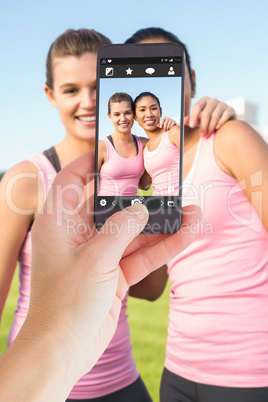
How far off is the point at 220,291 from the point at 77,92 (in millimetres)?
1002

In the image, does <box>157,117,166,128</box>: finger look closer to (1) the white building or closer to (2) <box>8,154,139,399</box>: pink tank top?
(2) <box>8,154,139,399</box>: pink tank top

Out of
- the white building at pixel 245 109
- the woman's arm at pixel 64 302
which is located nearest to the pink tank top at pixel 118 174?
the woman's arm at pixel 64 302

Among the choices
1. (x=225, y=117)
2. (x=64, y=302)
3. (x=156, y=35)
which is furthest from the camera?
(x=156, y=35)

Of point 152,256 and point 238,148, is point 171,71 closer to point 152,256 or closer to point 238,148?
point 238,148

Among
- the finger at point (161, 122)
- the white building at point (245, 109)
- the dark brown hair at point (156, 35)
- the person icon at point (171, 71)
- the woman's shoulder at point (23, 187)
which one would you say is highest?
the white building at point (245, 109)

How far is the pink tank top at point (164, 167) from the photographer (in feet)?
3.99

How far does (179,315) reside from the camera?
Result: 134 cm

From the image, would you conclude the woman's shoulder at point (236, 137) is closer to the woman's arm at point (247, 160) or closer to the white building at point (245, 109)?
the woman's arm at point (247, 160)

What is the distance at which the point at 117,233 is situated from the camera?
36.7 inches

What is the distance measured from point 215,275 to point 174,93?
1.83ft

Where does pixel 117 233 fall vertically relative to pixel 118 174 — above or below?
below

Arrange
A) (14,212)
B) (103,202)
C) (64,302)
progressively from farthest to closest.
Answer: (14,212) < (103,202) < (64,302)

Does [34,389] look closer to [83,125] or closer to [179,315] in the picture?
[179,315]

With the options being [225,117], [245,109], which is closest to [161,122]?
[225,117]
